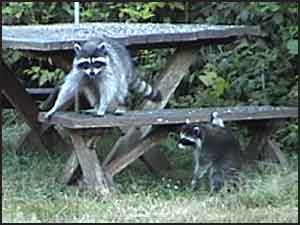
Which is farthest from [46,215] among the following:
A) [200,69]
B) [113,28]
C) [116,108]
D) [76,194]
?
[200,69]

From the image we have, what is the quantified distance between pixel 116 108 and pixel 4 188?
36.2 inches

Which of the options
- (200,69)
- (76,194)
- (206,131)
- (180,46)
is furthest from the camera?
(200,69)

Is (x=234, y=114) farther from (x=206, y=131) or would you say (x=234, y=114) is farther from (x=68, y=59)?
(x=68, y=59)

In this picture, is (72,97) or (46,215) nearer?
(46,215)

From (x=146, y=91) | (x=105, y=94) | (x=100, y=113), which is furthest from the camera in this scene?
(x=146, y=91)

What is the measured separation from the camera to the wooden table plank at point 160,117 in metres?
6.14

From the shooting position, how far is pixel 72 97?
22.3 ft

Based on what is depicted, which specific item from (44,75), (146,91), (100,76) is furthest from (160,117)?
(44,75)

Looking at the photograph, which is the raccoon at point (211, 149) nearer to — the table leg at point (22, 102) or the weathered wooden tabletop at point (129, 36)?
the weathered wooden tabletop at point (129, 36)

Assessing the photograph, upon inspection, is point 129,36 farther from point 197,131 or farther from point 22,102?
point 22,102

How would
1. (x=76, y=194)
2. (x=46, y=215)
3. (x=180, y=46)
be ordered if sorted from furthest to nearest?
(x=180, y=46) < (x=76, y=194) < (x=46, y=215)

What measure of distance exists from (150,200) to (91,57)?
108 cm

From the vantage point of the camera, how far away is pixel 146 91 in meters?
7.15

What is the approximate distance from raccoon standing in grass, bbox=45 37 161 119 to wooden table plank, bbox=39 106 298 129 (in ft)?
Result: 0.49
